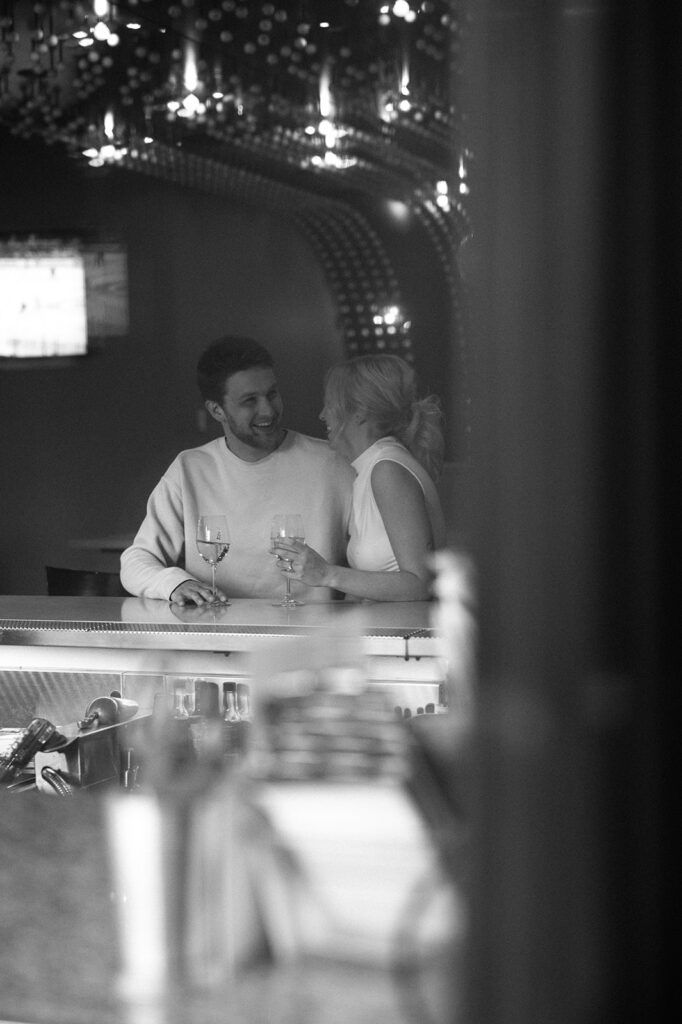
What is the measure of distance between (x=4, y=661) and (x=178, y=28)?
217 centimetres

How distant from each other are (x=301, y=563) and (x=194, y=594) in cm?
28

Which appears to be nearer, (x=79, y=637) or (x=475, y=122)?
(x=475, y=122)

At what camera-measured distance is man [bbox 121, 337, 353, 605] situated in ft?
9.50

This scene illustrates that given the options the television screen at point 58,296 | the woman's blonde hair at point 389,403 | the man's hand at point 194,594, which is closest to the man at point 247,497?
the woman's blonde hair at point 389,403

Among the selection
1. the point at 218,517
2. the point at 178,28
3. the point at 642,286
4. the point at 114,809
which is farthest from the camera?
the point at 178,28

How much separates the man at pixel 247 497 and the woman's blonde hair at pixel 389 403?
187mm

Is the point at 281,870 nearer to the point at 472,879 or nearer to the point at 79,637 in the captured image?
the point at 472,879

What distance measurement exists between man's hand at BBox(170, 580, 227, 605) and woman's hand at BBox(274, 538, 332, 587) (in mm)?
168

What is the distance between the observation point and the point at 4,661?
2.09 m

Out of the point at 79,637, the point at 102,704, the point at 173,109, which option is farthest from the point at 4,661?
the point at 173,109

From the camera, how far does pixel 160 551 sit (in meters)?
2.95

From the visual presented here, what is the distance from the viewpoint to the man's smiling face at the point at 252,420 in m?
3.11

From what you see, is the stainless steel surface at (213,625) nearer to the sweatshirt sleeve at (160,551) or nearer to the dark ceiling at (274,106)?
the sweatshirt sleeve at (160,551)

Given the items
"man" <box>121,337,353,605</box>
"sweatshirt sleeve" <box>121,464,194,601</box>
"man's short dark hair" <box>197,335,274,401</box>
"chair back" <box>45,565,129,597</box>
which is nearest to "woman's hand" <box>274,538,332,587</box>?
"sweatshirt sleeve" <box>121,464,194,601</box>
